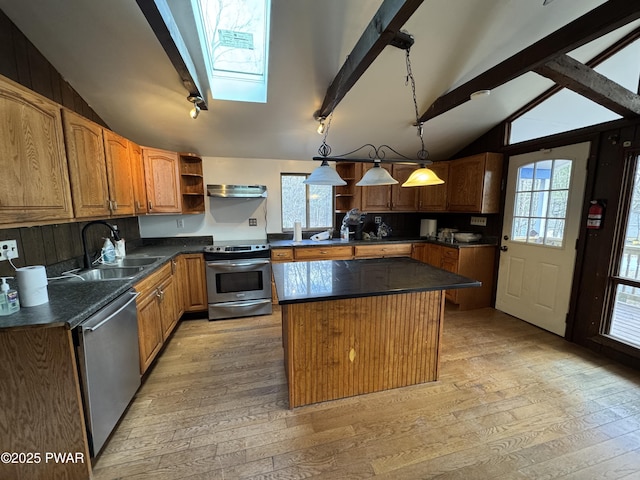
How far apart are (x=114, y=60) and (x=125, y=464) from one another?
114 inches

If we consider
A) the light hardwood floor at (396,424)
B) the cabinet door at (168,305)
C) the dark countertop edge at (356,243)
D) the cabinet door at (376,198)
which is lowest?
the light hardwood floor at (396,424)

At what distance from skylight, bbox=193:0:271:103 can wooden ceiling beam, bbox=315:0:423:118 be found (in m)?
0.69

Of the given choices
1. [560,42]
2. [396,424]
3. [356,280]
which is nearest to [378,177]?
[356,280]

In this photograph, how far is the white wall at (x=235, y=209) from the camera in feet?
12.0

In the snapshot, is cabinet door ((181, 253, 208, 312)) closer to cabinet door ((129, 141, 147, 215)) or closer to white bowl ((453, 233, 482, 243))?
cabinet door ((129, 141, 147, 215))

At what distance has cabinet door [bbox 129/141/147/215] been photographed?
2.71 m

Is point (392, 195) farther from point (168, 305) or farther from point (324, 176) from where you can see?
point (168, 305)

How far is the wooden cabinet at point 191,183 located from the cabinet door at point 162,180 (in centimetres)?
12

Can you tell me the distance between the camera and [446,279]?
1.93 meters

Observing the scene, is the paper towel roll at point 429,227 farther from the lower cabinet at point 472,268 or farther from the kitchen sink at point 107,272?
the kitchen sink at point 107,272

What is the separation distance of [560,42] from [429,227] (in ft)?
9.09

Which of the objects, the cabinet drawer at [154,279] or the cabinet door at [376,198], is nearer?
the cabinet drawer at [154,279]

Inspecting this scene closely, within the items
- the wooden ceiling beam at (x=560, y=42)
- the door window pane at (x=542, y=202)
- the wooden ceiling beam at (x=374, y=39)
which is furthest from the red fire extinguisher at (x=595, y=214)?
the wooden ceiling beam at (x=374, y=39)

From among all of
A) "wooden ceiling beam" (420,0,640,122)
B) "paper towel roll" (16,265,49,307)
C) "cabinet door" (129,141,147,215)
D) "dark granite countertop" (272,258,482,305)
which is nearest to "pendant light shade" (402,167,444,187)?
"dark granite countertop" (272,258,482,305)
